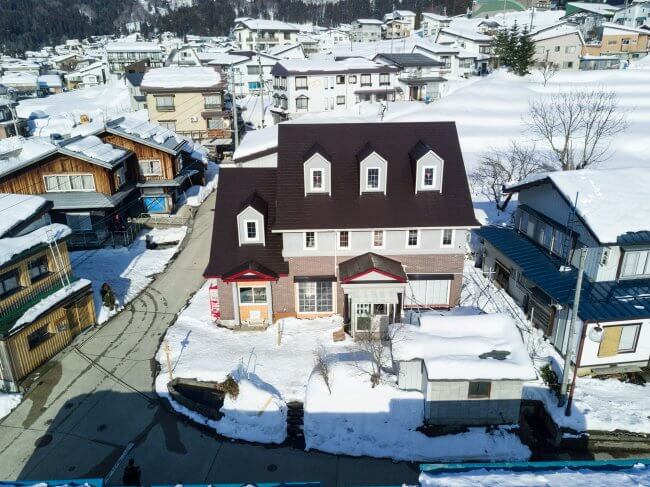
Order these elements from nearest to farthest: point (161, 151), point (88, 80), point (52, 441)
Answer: point (52, 441), point (161, 151), point (88, 80)

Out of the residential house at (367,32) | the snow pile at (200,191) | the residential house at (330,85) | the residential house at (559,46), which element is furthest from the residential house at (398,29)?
the snow pile at (200,191)

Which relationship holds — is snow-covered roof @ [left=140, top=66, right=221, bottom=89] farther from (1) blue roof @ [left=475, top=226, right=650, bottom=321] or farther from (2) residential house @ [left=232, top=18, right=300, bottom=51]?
(2) residential house @ [left=232, top=18, right=300, bottom=51]

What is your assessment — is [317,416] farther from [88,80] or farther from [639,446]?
[88,80]

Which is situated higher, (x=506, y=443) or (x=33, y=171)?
(x=33, y=171)

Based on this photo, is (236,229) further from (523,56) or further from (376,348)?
(523,56)

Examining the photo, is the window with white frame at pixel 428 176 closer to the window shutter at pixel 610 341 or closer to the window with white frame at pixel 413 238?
the window with white frame at pixel 413 238

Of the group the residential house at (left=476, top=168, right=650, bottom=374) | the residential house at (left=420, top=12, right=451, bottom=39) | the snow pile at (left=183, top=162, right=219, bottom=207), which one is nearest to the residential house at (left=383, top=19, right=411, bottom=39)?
the residential house at (left=420, top=12, right=451, bottom=39)

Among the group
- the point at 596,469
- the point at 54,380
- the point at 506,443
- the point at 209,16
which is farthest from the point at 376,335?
the point at 209,16
